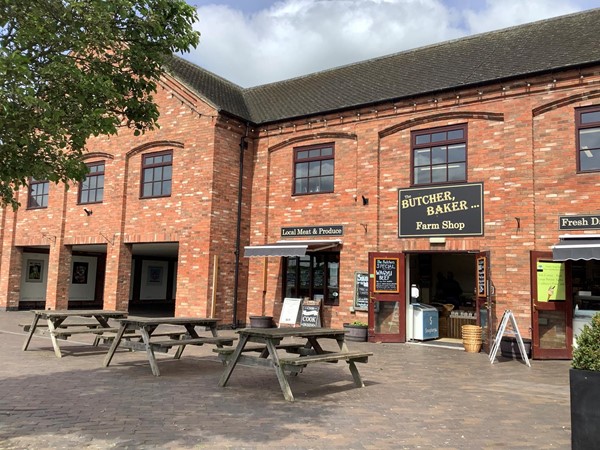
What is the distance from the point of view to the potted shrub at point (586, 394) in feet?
13.9

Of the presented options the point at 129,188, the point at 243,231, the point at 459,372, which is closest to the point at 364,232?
the point at 243,231

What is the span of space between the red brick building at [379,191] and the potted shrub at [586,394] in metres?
6.47

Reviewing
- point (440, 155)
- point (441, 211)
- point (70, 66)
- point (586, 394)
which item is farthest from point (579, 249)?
Answer: point (70, 66)

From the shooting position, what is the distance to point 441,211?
1291 cm

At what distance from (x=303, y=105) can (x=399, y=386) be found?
10.6 m

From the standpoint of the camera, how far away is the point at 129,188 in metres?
17.4

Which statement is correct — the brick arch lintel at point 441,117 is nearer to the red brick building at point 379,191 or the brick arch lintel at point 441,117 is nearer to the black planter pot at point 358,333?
the red brick building at point 379,191

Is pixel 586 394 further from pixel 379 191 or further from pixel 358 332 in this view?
pixel 379 191

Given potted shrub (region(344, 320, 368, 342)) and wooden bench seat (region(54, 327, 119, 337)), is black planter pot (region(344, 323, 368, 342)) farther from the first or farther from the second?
wooden bench seat (region(54, 327, 119, 337))

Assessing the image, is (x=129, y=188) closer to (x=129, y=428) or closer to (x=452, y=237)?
(x=452, y=237)

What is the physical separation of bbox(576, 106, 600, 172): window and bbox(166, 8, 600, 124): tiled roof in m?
1.07

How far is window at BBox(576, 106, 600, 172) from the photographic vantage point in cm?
1130

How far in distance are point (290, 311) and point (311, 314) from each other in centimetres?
70

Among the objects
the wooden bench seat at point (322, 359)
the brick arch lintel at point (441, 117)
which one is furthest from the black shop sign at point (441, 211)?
the wooden bench seat at point (322, 359)
